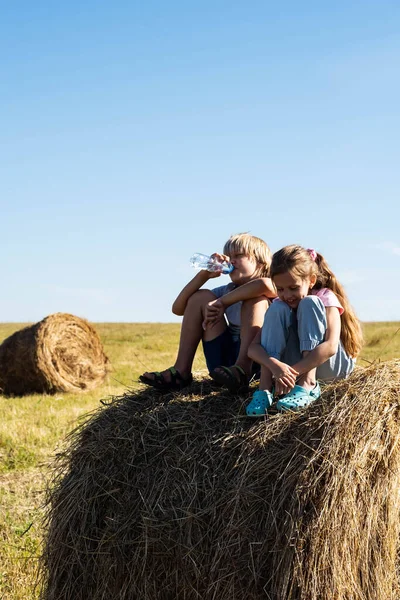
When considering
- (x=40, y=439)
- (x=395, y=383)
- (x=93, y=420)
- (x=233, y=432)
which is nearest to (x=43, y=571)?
(x=93, y=420)

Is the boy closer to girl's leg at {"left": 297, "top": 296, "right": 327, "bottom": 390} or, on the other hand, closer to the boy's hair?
the boy's hair

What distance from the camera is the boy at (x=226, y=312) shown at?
4.61m

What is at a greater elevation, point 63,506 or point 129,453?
point 129,453

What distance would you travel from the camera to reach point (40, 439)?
8.48 m

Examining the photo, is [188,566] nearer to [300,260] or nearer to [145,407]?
[145,407]

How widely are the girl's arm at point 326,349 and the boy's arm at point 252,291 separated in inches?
16.9

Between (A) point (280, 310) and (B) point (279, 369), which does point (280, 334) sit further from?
(B) point (279, 369)

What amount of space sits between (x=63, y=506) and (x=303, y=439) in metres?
1.48

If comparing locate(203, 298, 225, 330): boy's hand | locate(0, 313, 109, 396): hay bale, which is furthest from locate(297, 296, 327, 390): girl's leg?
locate(0, 313, 109, 396): hay bale

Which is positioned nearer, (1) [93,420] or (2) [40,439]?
(1) [93,420]

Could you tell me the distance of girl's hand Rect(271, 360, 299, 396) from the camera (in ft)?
13.2

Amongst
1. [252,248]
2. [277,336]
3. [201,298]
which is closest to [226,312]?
[201,298]

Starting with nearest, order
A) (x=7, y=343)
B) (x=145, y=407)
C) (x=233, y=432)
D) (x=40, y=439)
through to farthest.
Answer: (x=233, y=432) < (x=145, y=407) < (x=40, y=439) < (x=7, y=343)

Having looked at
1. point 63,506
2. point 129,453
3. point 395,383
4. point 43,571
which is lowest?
point 43,571
